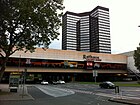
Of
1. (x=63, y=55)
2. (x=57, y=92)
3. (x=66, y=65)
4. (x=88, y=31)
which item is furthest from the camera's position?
(x=88, y=31)

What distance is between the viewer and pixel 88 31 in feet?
555

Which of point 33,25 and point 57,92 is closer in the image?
point 33,25

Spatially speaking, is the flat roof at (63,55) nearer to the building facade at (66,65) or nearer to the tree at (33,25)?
the building facade at (66,65)

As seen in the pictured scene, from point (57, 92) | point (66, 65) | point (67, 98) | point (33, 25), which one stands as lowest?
point (57, 92)

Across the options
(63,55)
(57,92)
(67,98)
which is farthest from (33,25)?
(63,55)

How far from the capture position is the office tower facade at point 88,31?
164125 millimetres

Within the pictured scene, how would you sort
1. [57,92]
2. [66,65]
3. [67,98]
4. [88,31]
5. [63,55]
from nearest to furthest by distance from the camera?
[67,98] < [57,92] < [66,65] < [63,55] < [88,31]

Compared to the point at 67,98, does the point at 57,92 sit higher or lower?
lower

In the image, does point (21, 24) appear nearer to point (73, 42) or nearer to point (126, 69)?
point (126, 69)

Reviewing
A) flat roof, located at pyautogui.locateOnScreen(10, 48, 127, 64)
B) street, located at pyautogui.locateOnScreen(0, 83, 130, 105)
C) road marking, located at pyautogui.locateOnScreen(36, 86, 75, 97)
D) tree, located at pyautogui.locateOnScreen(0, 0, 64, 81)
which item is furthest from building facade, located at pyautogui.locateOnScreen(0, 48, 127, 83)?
tree, located at pyautogui.locateOnScreen(0, 0, 64, 81)

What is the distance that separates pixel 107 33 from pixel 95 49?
1416 centimetres

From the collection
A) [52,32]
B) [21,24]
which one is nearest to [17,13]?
[21,24]

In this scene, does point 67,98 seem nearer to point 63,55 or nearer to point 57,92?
point 57,92

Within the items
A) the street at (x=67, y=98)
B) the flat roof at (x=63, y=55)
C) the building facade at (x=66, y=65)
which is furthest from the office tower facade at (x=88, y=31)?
the street at (x=67, y=98)
